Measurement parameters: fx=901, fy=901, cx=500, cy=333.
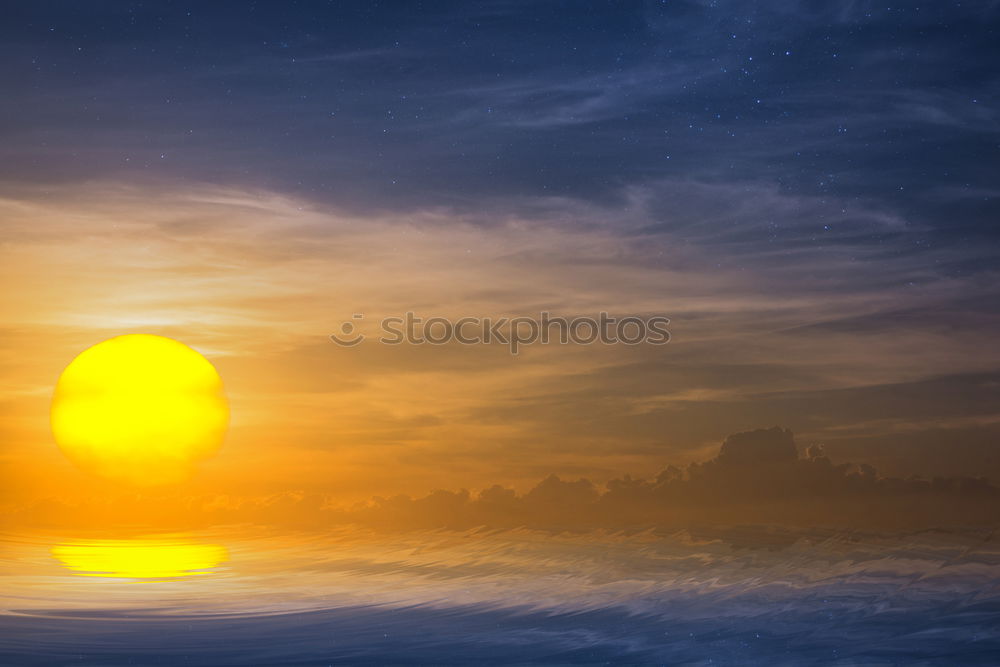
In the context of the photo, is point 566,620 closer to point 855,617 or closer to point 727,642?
point 727,642

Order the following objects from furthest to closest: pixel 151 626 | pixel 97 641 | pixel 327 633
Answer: pixel 327 633
pixel 151 626
pixel 97 641

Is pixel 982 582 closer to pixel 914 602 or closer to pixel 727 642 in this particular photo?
pixel 914 602

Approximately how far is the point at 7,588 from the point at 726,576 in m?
127

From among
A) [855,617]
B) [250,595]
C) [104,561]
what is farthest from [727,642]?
[104,561]

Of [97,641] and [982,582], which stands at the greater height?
[97,641]

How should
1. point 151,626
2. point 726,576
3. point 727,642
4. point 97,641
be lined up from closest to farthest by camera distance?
point 97,641 < point 151,626 < point 727,642 < point 726,576

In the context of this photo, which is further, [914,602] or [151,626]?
[914,602]

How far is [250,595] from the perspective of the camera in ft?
436

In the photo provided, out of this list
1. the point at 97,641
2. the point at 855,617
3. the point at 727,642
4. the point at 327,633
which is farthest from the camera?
the point at 727,642

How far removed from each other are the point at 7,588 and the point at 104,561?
47741mm

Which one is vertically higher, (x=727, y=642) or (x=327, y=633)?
(x=327, y=633)

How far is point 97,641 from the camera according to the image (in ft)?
289

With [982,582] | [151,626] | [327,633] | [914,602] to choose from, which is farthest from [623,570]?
[151,626]

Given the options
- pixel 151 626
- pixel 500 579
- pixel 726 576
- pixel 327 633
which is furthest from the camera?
pixel 726 576
